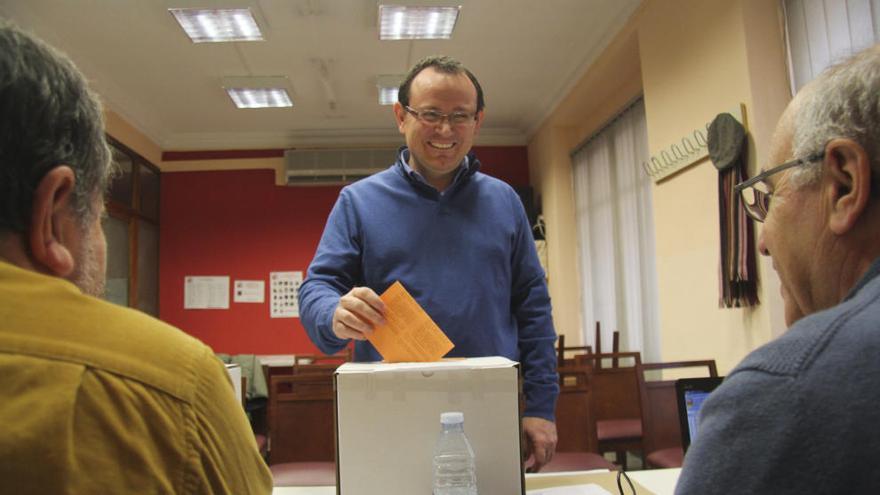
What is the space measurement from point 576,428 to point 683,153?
1.72m

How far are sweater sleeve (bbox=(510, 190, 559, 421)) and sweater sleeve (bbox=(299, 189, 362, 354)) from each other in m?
0.41

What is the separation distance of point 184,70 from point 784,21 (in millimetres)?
4180

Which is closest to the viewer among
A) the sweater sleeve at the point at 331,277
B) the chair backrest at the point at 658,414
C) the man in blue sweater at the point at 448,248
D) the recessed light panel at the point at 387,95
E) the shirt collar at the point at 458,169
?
the sweater sleeve at the point at 331,277

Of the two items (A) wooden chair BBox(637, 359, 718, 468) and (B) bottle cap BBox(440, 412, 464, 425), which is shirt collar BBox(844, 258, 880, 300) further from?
(A) wooden chair BBox(637, 359, 718, 468)

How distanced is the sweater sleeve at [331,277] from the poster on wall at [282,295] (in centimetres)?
494

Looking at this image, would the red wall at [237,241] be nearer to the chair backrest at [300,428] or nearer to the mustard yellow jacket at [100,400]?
the chair backrest at [300,428]

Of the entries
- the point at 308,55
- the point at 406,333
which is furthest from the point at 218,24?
the point at 406,333

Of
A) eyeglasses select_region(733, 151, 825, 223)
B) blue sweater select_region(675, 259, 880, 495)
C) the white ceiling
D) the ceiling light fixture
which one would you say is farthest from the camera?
the ceiling light fixture

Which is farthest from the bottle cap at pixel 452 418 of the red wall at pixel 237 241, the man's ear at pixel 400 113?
the red wall at pixel 237 241

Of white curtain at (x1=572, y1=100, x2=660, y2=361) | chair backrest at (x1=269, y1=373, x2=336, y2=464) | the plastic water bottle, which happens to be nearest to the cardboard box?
the plastic water bottle

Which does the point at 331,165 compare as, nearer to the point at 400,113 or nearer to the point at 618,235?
the point at 618,235

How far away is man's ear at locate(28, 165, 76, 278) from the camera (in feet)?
1.66

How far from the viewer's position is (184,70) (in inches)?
181

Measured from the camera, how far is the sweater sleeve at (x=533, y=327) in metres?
1.32
